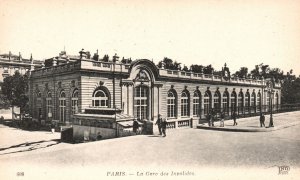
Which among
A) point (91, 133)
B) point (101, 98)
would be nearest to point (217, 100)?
point (101, 98)

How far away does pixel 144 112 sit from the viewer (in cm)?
3088

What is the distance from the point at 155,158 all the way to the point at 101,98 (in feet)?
48.4

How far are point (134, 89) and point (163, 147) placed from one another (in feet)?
47.8

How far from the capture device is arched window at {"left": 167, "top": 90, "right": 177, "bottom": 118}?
111 feet

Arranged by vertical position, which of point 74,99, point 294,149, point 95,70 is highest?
point 95,70

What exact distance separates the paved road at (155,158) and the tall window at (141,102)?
43.2 feet

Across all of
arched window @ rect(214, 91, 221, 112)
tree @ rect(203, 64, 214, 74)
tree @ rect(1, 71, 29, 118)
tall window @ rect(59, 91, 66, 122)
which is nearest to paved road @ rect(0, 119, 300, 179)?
tall window @ rect(59, 91, 66, 122)

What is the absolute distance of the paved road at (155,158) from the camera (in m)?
11.1

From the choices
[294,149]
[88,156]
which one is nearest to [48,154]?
[88,156]

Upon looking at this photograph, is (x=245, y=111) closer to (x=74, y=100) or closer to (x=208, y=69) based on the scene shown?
(x=208, y=69)

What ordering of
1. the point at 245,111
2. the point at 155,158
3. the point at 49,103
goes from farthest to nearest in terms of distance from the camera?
the point at 245,111 → the point at 49,103 → the point at 155,158

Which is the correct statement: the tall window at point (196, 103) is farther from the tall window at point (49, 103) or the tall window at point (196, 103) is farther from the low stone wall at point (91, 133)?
the low stone wall at point (91, 133)

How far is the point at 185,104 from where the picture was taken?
36.6 metres

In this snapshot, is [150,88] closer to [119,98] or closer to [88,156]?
[119,98]
